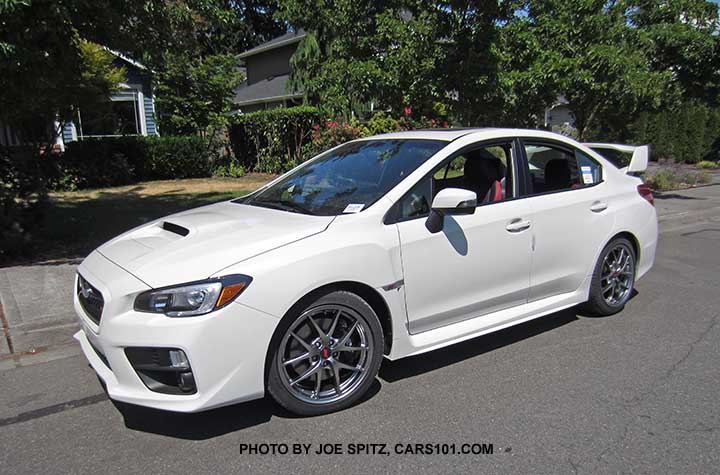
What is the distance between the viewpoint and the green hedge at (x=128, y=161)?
13.9m

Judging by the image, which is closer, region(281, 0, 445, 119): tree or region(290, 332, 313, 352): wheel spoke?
region(290, 332, 313, 352): wheel spoke

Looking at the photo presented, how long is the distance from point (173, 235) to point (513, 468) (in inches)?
98.2

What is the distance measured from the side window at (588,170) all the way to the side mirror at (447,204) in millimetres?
1703

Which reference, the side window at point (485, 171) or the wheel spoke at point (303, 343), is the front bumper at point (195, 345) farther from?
the side window at point (485, 171)

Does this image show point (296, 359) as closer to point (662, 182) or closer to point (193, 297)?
point (193, 297)

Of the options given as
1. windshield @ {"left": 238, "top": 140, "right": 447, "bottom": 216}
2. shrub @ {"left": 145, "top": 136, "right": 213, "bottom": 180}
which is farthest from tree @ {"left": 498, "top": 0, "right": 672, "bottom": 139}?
shrub @ {"left": 145, "top": 136, "right": 213, "bottom": 180}

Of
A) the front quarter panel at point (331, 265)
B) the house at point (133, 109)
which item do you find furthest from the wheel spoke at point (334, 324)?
the house at point (133, 109)

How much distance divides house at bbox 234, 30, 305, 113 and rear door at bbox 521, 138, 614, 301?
67.4 ft

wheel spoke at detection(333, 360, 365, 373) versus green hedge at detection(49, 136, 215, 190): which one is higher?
green hedge at detection(49, 136, 215, 190)

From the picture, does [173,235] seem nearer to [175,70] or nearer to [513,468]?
[513,468]

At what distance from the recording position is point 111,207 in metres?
10.9

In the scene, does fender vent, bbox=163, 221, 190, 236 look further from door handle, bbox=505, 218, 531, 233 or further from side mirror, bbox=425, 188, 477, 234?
door handle, bbox=505, 218, 531, 233

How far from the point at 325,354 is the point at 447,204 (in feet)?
4.05

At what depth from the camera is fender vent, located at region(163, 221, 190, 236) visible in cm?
360
